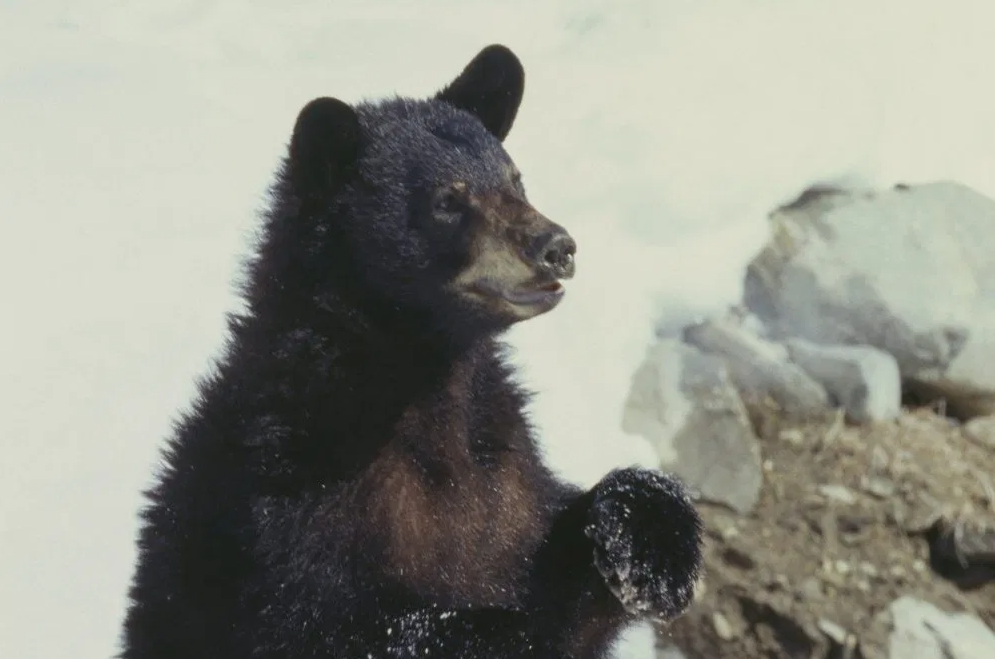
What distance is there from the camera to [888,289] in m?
6.27

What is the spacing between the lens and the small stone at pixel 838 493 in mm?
5488

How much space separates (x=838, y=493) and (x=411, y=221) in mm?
2701

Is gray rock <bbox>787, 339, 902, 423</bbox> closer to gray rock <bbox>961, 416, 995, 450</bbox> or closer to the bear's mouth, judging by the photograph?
gray rock <bbox>961, 416, 995, 450</bbox>

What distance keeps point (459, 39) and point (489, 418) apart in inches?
142

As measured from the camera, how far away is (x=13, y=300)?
5.28 meters

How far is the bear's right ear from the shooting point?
11.5 feet

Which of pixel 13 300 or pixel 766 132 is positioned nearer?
pixel 13 300

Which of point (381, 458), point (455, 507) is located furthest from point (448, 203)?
point (455, 507)

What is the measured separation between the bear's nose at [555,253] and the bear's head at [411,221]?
6 centimetres

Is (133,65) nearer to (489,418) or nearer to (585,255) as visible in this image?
(585,255)

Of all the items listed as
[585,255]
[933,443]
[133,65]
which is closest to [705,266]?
[585,255]

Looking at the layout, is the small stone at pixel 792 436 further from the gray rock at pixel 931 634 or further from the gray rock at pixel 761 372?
the gray rock at pixel 931 634

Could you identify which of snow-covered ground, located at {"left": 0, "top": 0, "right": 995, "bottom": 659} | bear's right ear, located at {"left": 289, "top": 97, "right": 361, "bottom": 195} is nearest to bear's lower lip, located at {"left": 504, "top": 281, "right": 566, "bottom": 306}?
bear's right ear, located at {"left": 289, "top": 97, "right": 361, "bottom": 195}

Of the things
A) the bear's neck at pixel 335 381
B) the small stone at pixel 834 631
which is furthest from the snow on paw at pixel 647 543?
the small stone at pixel 834 631
